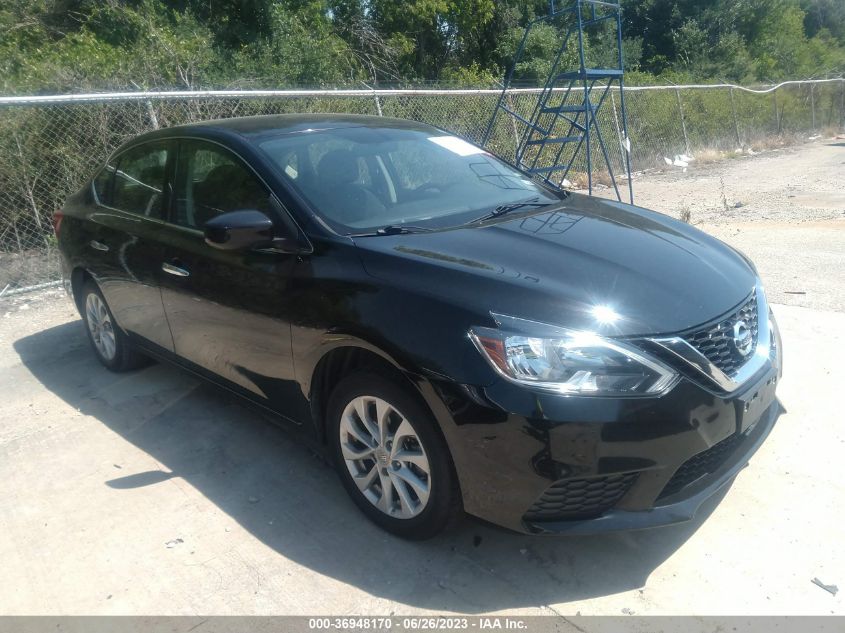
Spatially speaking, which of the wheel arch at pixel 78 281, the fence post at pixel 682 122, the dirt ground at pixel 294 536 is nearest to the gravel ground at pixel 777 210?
the fence post at pixel 682 122

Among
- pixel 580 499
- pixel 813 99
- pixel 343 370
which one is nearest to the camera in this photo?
pixel 580 499

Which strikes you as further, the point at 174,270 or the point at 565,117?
the point at 565,117

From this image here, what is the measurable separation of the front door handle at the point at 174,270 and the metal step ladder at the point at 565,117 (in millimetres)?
4981

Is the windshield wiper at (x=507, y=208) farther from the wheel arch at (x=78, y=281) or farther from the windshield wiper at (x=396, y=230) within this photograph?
the wheel arch at (x=78, y=281)

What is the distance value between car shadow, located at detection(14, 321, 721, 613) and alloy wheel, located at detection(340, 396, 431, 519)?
7.9 inches

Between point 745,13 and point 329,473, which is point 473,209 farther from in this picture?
point 745,13

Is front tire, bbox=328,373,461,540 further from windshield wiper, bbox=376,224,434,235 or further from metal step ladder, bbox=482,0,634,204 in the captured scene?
metal step ladder, bbox=482,0,634,204

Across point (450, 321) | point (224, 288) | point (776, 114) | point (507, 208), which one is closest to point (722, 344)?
point (450, 321)

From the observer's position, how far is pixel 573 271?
281 centimetres

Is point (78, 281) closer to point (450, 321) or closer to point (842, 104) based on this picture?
point (450, 321)

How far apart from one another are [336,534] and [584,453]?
4.14 feet

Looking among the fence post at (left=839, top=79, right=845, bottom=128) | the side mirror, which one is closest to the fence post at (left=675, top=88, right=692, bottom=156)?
the fence post at (left=839, top=79, right=845, bottom=128)

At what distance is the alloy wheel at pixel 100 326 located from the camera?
4.88 meters

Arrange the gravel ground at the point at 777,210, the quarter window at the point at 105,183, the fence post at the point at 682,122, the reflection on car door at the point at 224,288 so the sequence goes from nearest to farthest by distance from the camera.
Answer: the reflection on car door at the point at 224,288 → the quarter window at the point at 105,183 → the gravel ground at the point at 777,210 → the fence post at the point at 682,122
